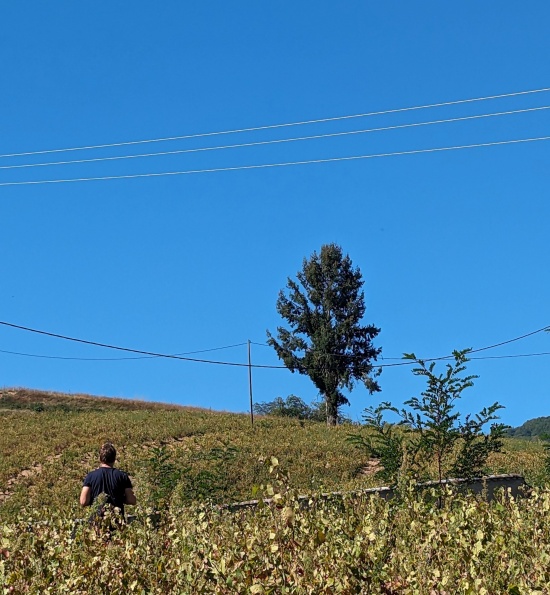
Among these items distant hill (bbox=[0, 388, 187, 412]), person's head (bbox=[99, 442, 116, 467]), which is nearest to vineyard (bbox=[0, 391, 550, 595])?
person's head (bbox=[99, 442, 116, 467])

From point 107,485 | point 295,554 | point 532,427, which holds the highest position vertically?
point 532,427


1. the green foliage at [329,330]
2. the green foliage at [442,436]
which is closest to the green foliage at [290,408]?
the green foliage at [329,330]

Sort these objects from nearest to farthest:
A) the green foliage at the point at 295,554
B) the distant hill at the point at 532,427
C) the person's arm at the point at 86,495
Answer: the green foliage at the point at 295,554 → the person's arm at the point at 86,495 → the distant hill at the point at 532,427

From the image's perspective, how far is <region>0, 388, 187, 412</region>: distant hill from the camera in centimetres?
5906

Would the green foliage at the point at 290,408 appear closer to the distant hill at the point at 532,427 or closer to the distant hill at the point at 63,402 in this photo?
the distant hill at the point at 63,402

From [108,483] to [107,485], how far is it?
0.03 metres

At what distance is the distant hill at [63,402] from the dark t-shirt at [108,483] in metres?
47.6

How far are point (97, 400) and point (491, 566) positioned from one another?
61.5 m

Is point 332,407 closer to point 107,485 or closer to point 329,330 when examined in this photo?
point 329,330

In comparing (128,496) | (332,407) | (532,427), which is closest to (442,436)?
(128,496)

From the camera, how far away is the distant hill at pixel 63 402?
59062 mm

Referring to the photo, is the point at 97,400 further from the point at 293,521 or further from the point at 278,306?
the point at 293,521

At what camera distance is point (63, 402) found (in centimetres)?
6203

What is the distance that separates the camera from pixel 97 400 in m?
64.8
